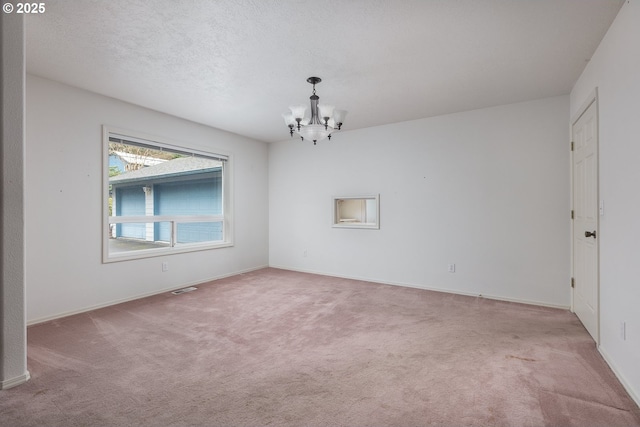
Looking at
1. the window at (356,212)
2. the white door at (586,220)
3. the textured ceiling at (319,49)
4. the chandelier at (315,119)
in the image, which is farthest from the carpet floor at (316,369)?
the textured ceiling at (319,49)

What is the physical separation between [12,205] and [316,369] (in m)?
2.43

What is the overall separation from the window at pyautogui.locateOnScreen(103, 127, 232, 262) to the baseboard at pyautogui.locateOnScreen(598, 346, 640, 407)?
496cm

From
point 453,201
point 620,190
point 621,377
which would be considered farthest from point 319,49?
point 621,377

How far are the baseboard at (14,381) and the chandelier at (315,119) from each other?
112 inches

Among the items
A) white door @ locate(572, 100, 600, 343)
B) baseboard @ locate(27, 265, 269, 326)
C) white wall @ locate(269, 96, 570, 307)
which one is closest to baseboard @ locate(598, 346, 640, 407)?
white door @ locate(572, 100, 600, 343)

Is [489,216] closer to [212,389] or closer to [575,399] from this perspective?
[575,399]

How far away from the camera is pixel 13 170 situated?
2135 millimetres

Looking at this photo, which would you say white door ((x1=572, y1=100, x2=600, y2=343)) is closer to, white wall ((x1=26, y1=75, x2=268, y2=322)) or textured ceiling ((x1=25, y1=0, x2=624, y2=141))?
textured ceiling ((x1=25, y1=0, x2=624, y2=141))

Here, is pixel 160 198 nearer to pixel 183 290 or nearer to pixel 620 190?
pixel 183 290

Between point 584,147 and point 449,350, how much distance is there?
2.45 metres

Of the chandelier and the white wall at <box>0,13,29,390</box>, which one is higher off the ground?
the chandelier

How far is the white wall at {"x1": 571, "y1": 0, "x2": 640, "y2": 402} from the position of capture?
1945mm

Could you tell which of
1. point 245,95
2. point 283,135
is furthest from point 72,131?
point 283,135

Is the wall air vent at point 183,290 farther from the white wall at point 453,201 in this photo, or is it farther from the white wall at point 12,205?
the white wall at point 12,205
